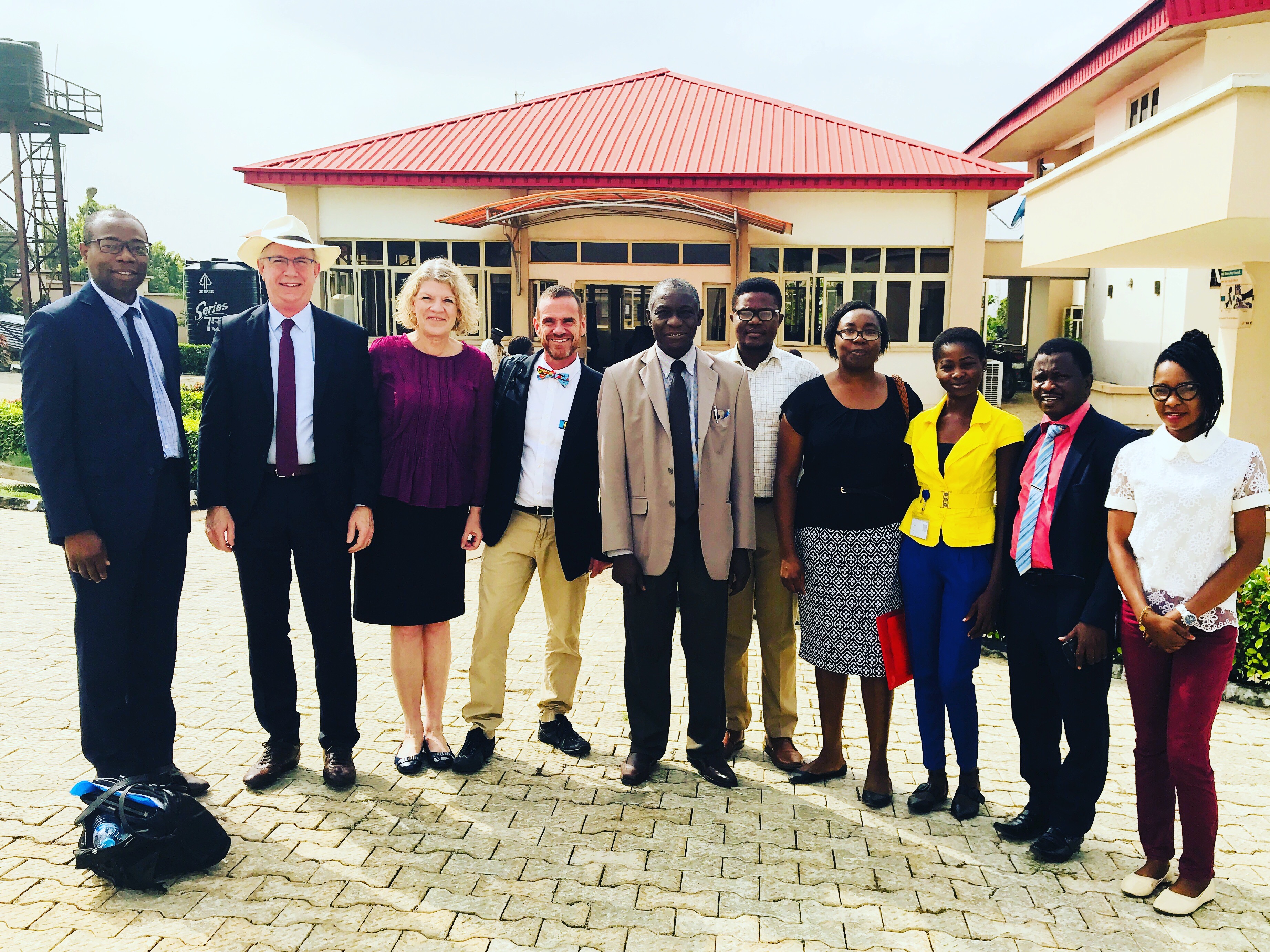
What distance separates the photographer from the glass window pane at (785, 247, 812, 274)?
16.0 meters

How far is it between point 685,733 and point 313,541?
82.0 inches

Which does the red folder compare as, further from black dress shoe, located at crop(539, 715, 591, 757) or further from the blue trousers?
black dress shoe, located at crop(539, 715, 591, 757)

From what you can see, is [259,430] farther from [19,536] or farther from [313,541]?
[19,536]

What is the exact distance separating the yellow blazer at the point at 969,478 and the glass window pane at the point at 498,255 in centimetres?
1370

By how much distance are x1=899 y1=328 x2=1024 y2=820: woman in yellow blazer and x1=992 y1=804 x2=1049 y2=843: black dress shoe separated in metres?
0.18

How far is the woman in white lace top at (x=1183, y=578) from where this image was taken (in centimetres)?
297

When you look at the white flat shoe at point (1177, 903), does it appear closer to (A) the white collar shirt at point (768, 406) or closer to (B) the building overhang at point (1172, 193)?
(A) the white collar shirt at point (768, 406)

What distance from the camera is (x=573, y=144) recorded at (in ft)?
55.2

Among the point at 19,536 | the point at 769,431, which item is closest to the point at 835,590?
the point at 769,431

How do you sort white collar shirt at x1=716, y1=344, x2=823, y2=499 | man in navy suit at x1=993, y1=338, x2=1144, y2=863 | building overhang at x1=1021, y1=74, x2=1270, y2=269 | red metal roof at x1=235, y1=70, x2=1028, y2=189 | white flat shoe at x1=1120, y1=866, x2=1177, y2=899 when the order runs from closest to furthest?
white flat shoe at x1=1120, y1=866, x2=1177, y2=899 < man in navy suit at x1=993, y1=338, x2=1144, y2=863 < white collar shirt at x1=716, y1=344, x2=823, y2=499 < building overhang at x1=1021, y1=74, x2=1270, y2=269 < red metal roof at x1=235, y1=70, x2=1028, y2=189

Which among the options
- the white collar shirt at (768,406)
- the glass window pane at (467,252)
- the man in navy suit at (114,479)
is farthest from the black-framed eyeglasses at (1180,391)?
the glass window pane at (467,252)

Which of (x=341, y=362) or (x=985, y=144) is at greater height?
(x=985, y=144)

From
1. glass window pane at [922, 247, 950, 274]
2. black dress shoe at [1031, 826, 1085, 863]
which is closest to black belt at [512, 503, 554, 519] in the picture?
black dress shoe at [1031, 826, 1085, 863]

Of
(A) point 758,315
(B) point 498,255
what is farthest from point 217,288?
(A) point 758,315
